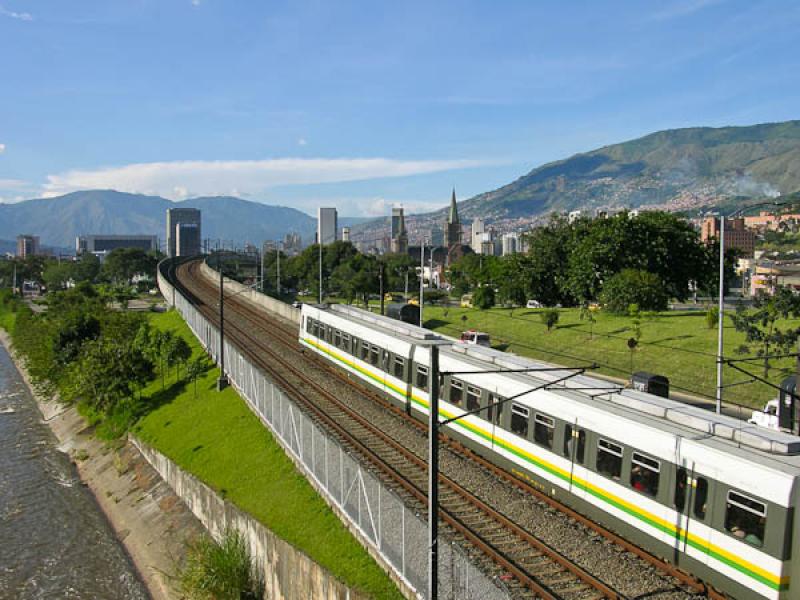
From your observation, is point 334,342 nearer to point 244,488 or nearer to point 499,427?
point 244,488

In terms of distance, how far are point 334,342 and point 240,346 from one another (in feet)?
45.7

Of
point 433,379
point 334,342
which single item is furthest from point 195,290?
point 433,379

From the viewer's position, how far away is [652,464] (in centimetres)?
1474

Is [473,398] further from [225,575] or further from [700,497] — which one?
[700,497]

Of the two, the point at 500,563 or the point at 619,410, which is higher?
the point at 619,410

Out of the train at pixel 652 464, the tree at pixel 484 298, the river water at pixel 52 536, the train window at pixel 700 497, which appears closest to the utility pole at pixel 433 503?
the train at pixel 652 464

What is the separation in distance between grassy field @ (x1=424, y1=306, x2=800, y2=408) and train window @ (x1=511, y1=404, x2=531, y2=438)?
13693 mm

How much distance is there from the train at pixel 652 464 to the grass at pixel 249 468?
14.5 feet

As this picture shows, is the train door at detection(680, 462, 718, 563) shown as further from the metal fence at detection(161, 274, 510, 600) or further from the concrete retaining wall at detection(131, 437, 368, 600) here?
the concrete retaining wall at detection(131, 437, 368, 600)

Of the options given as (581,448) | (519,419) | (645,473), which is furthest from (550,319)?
(645,473)

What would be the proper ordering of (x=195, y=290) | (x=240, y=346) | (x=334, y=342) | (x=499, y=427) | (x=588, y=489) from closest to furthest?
(x=588, y=489) → (x=499, y=427) → (x=334, y=342) → (x=240, y=346) → (x=195, y=290)

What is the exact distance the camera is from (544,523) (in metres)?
17.2

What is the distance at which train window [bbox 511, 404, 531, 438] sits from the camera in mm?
18828

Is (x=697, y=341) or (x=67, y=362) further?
(x=67, y=362)
